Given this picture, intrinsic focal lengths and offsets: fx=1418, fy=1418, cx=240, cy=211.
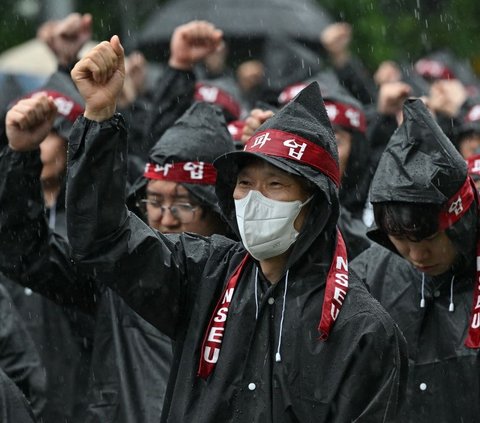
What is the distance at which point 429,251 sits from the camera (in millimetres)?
6324

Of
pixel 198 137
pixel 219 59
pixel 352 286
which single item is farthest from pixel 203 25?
pixel 219 59

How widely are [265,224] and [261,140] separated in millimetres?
367

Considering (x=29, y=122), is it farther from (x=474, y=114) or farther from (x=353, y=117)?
(x=474, y=114)

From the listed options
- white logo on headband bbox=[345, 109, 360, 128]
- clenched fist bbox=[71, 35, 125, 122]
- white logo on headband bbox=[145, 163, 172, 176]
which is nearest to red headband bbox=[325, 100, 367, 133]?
white logo on headband bbox=[345, 109, 360, 128]

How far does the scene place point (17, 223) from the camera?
20.5 ft

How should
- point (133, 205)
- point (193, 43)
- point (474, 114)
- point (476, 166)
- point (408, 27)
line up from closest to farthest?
point (133, 205), point (476, 166), point (193, 43), point (474, 114), point (408, 27)

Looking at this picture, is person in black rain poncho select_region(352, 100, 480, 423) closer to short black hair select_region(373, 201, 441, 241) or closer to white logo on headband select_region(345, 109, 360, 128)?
short black hair select_region(373, 201, 441, 241)

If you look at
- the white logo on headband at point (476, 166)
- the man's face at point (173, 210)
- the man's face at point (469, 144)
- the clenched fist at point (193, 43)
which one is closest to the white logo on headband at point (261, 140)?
Result: the man's face at point (173, 210)

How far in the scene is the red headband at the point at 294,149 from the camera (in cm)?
548

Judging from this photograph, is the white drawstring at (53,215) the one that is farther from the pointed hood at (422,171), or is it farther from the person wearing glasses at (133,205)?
the pointed hood at (422,171)

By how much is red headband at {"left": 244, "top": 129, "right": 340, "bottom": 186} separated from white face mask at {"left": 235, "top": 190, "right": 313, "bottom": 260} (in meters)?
0.17

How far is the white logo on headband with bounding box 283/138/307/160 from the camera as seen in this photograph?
5465 millimetres

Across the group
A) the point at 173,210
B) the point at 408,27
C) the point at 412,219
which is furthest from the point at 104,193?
the point at 408,27

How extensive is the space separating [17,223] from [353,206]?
3205 millimetres
